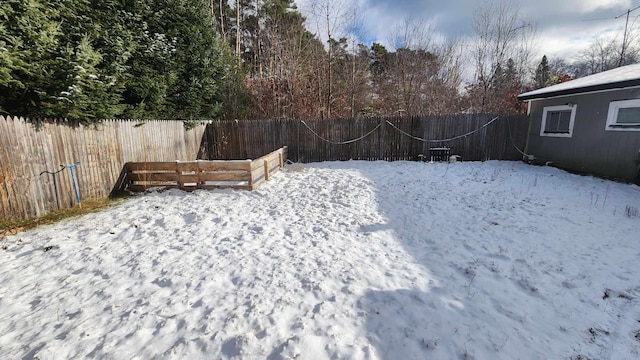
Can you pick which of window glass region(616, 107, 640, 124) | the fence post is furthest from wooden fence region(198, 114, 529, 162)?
window glass region(616, 107, 640, 124)

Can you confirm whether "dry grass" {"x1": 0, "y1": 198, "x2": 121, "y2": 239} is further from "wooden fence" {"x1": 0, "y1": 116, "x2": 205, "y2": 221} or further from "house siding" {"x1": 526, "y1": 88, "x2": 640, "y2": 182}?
"house siding" {"x1": 526, "y1": 88, "x2": 640, "y2": 182}

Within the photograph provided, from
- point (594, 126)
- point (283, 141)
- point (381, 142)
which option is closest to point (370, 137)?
point (381, 142)

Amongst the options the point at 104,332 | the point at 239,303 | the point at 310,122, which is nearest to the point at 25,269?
the point at 104,332

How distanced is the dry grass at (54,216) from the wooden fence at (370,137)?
5442 millimetres

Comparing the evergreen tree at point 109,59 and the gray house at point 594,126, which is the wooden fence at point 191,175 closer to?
the evergreen tree at point 109,59

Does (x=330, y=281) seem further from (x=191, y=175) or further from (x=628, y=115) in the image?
(x=628, y=115)

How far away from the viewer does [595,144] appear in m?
7.95

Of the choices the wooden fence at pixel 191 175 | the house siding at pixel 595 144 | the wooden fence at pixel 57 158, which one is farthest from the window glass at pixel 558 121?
the wooden fence at pixel 57 158

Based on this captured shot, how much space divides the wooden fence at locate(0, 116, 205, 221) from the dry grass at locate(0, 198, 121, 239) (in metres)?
0.11

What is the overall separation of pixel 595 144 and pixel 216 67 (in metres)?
12.8

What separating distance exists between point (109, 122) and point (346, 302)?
6961mm

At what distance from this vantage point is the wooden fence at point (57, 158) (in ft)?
15.3

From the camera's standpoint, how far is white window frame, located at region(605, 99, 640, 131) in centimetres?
702

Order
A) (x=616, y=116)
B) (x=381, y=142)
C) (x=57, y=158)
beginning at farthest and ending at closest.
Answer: (x=381, y=142), (x=616, y=116), (x=57, y=158)
